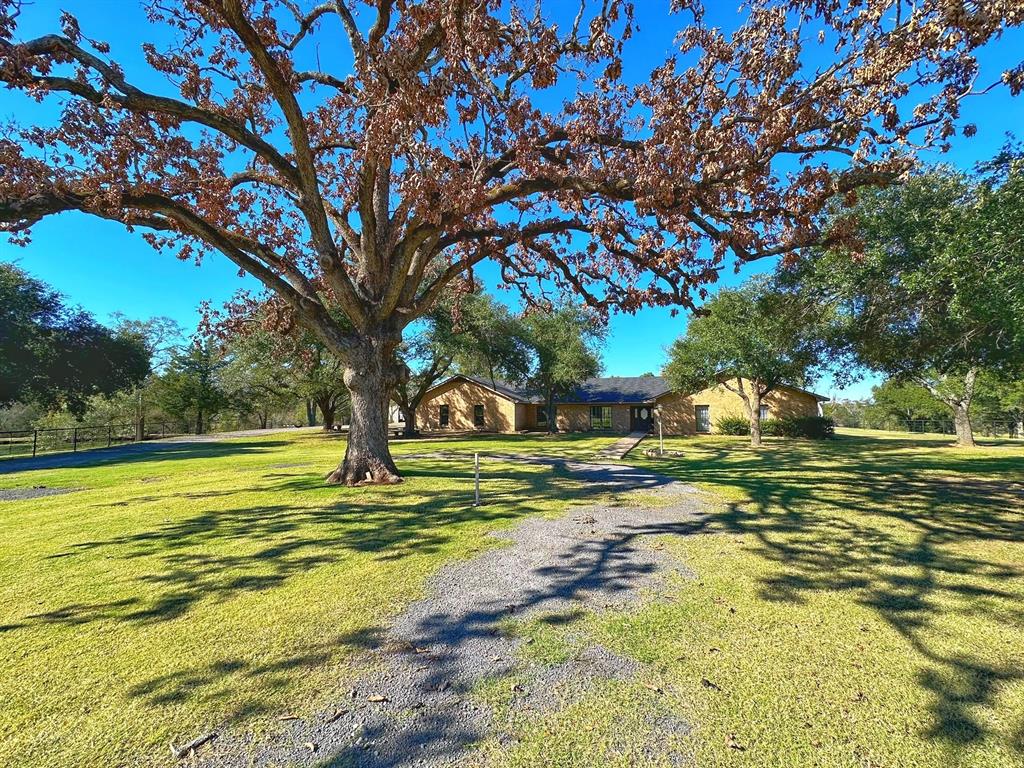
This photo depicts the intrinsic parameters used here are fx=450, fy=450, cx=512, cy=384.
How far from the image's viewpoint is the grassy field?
7.21ft

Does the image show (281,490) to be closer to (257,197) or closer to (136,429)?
(257,197)

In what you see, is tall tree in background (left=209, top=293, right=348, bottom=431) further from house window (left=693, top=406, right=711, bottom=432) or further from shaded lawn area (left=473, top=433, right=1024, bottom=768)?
house window (left=693, top=406, right=711, bottom=432)

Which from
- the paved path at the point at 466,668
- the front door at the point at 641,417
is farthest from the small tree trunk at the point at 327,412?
the paved path at the point at 466,668

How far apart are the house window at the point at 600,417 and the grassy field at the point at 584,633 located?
3052 centimetres

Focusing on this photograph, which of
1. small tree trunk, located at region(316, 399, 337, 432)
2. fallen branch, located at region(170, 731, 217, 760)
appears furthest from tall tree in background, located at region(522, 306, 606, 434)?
fallen branch, located at region(170, 731, 217, 760)

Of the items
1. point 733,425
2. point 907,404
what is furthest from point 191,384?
point 907,404

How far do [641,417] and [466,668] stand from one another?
3633cm

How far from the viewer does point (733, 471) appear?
12484 millimetres

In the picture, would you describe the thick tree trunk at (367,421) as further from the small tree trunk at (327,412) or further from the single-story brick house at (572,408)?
the small tree trunk at (327,412)

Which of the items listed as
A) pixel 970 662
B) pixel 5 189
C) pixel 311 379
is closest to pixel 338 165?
pixel 5 189

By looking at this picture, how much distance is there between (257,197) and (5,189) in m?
4.60

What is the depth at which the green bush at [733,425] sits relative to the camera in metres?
31.7

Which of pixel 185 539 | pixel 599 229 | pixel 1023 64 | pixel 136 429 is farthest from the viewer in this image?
pixel 136 429

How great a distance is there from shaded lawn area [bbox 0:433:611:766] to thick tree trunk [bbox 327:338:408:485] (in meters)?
1.19
